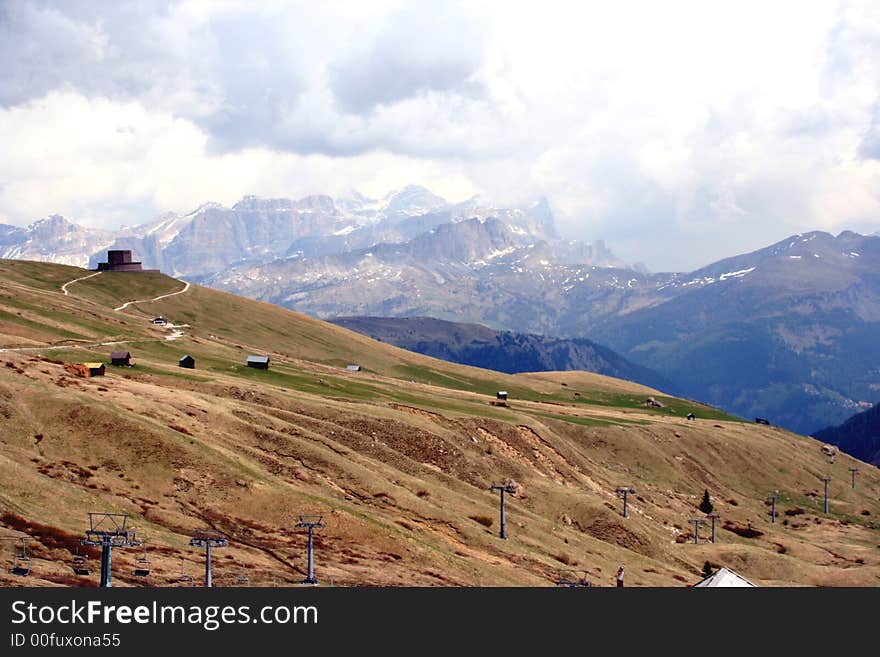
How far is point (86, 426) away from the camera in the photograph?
306 ft

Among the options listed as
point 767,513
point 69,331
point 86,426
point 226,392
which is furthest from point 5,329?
point 767,513

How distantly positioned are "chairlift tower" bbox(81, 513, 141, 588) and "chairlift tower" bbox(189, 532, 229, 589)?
14.7 ft

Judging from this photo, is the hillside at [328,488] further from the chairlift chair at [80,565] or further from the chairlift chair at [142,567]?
the chairlift chair at [80,565]

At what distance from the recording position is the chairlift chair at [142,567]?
6159 centimetres

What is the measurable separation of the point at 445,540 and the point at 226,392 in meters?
53.0

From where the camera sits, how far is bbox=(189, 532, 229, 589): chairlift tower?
6184cm

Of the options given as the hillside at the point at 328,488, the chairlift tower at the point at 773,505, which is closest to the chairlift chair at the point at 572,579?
the hillside at the point at 328,488

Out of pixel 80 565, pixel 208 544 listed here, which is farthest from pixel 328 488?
pixel 80 565

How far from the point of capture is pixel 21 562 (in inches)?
2344

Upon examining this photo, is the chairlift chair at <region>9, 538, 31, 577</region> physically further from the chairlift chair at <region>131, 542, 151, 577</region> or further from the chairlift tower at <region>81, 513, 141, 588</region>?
the chairlift chair at <region>131, 542, 151, 577</region>

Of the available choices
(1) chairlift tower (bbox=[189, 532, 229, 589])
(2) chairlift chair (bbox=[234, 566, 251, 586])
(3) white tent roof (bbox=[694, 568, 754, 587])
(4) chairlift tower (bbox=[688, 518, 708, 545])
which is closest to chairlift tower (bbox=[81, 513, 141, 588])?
(1) chairlift tower (bbox=[189, 532, 229, 589])

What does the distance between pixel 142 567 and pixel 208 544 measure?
5.28m

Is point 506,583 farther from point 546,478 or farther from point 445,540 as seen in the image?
point 546,478
